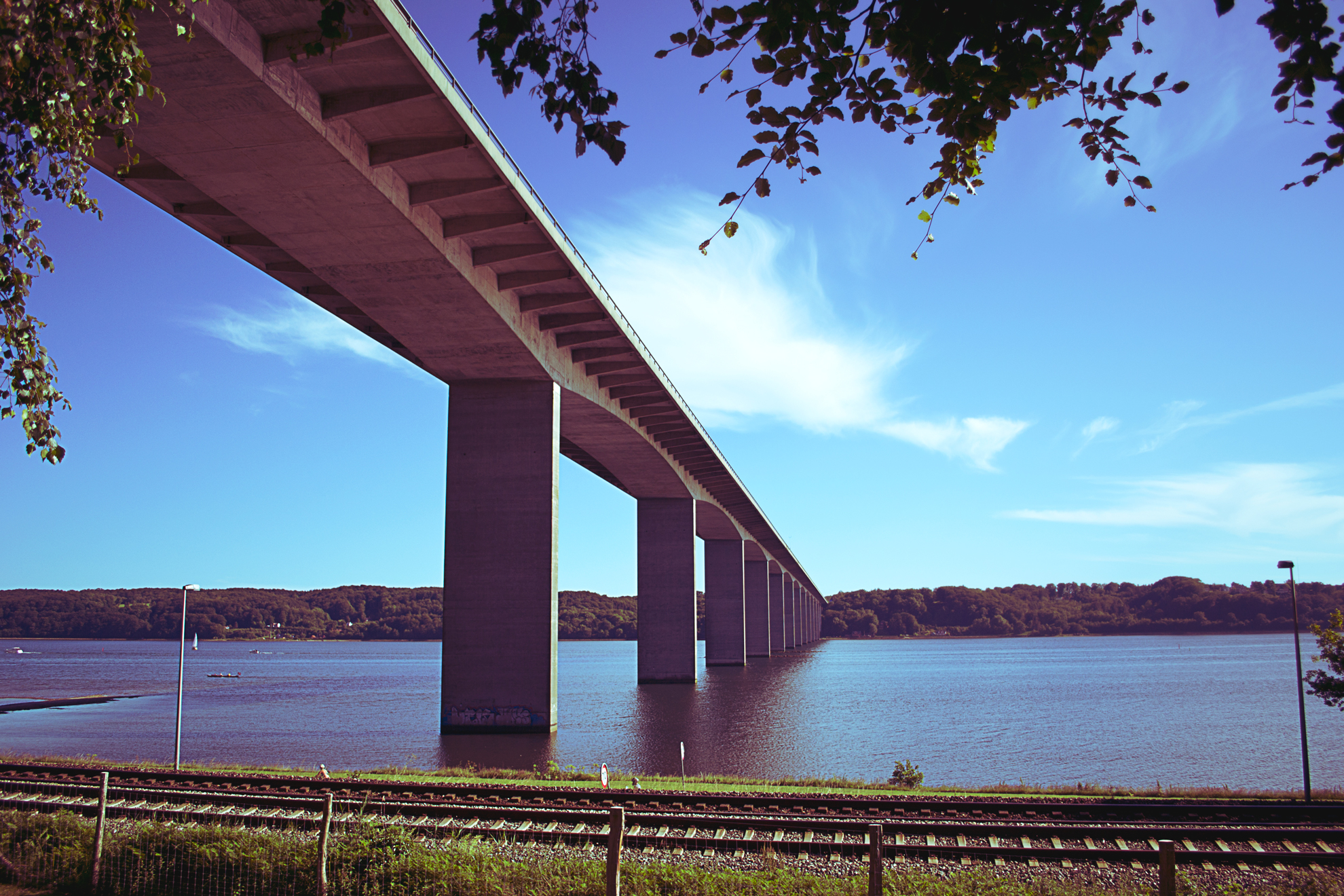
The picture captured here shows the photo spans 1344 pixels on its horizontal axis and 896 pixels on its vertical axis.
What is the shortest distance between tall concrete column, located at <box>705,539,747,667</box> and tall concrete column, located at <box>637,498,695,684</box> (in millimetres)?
20851

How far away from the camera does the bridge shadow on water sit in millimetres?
24484

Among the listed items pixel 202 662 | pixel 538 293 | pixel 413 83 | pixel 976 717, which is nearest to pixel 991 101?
pixel 413 83

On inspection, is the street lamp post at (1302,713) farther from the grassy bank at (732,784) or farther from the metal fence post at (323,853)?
the metal fence post at (323,853)

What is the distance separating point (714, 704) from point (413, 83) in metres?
32.3

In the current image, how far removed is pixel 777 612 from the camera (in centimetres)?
12094

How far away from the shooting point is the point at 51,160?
5344 millimetres

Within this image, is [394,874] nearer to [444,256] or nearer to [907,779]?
[907,779]

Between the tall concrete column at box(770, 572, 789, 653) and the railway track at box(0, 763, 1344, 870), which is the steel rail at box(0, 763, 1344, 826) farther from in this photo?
the tall concrete column at box(770, 572, 789, 653)

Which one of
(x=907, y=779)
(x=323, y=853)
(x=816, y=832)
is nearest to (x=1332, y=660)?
(x=907, y=779)

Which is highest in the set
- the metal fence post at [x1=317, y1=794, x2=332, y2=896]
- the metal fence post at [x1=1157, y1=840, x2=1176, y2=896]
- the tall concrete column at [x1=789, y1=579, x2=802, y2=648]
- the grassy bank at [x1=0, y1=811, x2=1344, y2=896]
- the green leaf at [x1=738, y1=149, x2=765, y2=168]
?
the green leaf at [x1=738, y1=149, x2=765, y2=168]

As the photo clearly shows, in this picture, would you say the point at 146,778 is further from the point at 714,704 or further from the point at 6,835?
the point at 714,704

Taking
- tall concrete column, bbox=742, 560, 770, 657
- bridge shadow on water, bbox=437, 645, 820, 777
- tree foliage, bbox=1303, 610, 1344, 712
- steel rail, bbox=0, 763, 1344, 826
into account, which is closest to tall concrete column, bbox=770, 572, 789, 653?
tall concrete column, bbox=742, 560, 770, 657

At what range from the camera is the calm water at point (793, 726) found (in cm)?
2538

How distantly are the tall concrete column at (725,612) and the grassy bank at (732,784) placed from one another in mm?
57944
